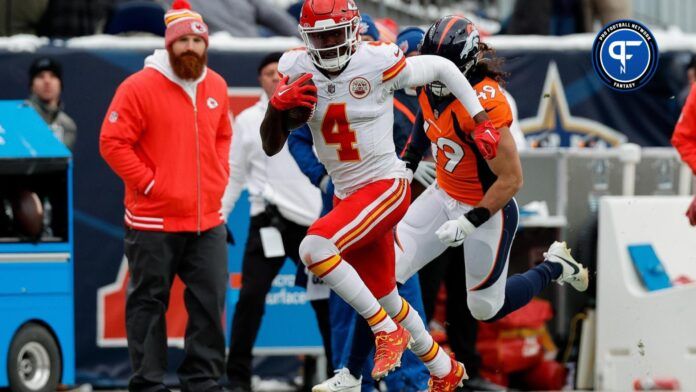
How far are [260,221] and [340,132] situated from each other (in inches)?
87.0

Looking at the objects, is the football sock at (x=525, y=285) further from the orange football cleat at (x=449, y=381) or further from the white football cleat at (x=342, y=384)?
the white football cleat at (x=342, y=384)

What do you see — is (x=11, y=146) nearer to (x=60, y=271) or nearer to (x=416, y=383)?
(x=60, y=271)

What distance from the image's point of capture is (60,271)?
9.45m

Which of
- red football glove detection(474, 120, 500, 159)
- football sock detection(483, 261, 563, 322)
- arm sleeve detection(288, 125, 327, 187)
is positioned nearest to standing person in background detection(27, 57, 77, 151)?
arm sleeve detection(288, 125, 327, 187)

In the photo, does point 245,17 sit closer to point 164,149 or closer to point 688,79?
point 688,79

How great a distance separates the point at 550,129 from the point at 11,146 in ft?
12.1

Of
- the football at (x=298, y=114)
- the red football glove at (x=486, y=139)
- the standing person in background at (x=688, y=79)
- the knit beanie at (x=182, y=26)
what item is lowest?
the red football glove at (x=486, y=139)

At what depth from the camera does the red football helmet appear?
7.25m

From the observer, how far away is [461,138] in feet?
25.5

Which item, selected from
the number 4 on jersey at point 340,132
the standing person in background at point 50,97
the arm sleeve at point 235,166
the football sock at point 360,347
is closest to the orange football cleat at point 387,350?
the football sock at point 360,347

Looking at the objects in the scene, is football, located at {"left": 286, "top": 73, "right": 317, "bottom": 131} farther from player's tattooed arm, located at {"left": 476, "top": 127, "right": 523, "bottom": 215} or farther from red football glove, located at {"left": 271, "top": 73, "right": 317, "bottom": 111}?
player's tattooed arm, located at {"left": 476, "top": 127, "right": 523, "bottom": 215}

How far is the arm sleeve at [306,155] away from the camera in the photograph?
28.2ft

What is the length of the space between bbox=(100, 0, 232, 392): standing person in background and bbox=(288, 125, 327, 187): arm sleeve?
42 cm

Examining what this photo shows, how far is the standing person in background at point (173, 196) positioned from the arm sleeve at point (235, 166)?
0.91m
